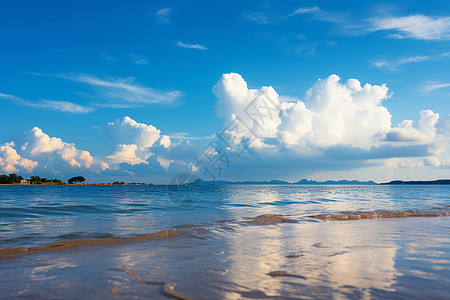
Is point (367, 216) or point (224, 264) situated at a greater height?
point (224, 264)

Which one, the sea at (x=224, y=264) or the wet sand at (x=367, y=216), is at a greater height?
the sea at (x=224, y=264)

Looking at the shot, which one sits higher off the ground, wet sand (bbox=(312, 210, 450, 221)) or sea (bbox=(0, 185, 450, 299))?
sea (bbox=(0, 185, 450, 299))

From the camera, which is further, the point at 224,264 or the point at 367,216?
the point at 367,216

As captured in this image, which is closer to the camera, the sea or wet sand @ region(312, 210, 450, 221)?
the sea

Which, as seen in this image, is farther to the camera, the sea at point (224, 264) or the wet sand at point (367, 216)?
the wet sand at point (367, 216)

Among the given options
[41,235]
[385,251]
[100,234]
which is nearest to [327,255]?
[385,251]

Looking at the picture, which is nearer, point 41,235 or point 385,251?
point 385,251

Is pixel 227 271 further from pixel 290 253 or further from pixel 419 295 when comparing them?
pixel 419 295

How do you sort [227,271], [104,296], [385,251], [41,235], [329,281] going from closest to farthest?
[104,296] < [329,281] < [227,271] < [385,251] < [41,235]

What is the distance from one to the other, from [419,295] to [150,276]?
5007 millimetres

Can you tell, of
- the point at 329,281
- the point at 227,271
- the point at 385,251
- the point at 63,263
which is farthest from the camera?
the point at 385,251

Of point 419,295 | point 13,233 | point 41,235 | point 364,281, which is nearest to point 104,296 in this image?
point 364,281

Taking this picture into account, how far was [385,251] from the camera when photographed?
8203mm

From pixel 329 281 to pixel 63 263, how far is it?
248 inches
